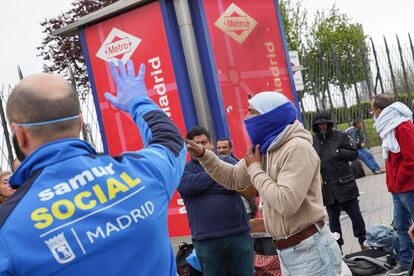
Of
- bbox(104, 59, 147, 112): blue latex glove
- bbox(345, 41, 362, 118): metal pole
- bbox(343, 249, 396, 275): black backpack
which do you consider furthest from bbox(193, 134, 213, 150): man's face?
bbox(345, 41, 362, 118): metal pole

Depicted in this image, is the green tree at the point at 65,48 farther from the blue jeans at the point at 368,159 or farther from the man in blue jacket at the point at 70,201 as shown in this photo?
the man in blue jacket at the point at 70,201

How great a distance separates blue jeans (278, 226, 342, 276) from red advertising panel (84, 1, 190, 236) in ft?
10.9

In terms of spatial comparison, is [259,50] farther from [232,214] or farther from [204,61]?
[232,214]

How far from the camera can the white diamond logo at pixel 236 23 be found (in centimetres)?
708

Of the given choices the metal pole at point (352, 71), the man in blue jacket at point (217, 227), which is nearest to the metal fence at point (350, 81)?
the metal pole at point (352, 71)

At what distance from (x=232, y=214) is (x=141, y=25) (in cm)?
268

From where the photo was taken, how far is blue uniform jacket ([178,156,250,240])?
520 centimetres

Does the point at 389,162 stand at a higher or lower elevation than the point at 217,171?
lower

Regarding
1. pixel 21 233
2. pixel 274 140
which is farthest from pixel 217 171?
pixel 21 233

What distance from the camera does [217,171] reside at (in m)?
4.18

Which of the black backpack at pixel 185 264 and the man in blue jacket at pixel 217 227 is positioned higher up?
the man in blue jacket at pixel 217 227

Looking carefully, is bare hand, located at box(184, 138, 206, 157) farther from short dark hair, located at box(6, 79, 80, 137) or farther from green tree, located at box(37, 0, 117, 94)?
green tree, located at box(37, 0, 117, 94)

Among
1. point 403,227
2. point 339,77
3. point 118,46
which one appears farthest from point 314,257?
point 339,77

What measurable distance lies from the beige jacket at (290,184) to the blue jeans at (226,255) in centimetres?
147
